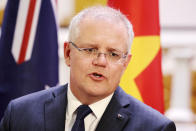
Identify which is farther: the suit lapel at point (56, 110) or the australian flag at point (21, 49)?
the australian flag at point (21, 49)

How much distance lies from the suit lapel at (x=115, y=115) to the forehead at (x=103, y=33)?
0.29 metres

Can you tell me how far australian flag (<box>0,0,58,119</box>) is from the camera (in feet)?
10.2

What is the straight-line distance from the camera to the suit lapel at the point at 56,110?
85.4 inches

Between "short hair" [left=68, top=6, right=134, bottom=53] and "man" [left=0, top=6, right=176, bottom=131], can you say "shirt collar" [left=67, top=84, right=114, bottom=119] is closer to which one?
"man" [left=0, top=6, right=176, bottom=131]

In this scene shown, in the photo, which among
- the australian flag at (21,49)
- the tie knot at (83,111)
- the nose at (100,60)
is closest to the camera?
the nose at (100,60)

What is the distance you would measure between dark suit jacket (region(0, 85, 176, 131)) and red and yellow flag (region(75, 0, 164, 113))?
0.57 m

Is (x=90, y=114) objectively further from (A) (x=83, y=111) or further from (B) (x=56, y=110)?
(B) (x=56, y=110)

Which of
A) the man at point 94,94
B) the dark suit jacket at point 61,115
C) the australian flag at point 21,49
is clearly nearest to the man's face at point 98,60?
the man at point 94,94

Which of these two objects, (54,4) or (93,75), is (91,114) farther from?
(54,4)

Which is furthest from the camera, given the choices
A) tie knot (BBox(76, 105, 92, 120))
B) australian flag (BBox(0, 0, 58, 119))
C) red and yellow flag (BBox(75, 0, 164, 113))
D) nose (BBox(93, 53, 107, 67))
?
australian flag (BBox(0, 0, 58, 119))

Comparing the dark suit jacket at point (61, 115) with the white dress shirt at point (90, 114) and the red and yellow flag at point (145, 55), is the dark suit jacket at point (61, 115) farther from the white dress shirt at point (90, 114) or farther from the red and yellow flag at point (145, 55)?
the red and yellow flag at point (145, 55)

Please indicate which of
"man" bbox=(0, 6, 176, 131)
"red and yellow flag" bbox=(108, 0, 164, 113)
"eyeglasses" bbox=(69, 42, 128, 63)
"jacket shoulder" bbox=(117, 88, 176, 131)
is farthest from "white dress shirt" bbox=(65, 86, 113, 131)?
"red and yellow flag" bbox=(108, 0, 164, 113)

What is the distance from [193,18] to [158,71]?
5.15 m

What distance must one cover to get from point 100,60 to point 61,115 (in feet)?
1.28
